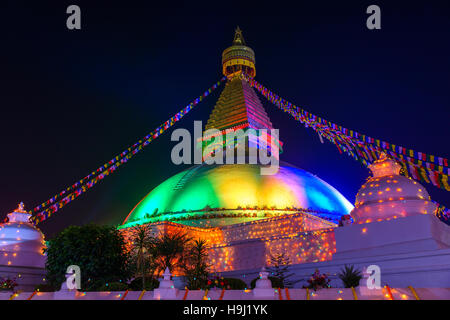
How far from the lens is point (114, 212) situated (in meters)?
37.2

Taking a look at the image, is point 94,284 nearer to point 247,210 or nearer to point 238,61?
point 247,210

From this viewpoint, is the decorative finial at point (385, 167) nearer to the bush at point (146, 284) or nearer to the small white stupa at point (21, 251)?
the bush at point (146, 284)

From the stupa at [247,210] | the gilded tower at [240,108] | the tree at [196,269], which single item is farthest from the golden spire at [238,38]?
the tree at [196,269]

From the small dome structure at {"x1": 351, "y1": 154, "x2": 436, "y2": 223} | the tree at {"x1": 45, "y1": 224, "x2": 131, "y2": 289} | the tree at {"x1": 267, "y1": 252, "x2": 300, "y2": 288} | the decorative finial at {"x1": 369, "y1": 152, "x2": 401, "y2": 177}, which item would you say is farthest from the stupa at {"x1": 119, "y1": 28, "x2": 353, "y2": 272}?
the tree at {"x1": 45, "y1": 224, "x2": 131, "y2": 289}

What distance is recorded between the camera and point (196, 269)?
19172 mm

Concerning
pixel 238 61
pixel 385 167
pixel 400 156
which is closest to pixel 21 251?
pixel 385 167

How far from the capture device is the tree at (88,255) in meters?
18.0

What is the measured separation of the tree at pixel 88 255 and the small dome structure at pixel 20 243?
3824mm

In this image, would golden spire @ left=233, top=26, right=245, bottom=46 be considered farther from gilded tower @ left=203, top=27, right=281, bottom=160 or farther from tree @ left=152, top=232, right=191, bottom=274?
tree @ left=152, top=232, right=191, bottom=274

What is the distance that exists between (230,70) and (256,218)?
71.8 feet

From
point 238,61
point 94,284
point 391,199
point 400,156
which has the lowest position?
point 94,284

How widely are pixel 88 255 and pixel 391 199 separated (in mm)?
13448
